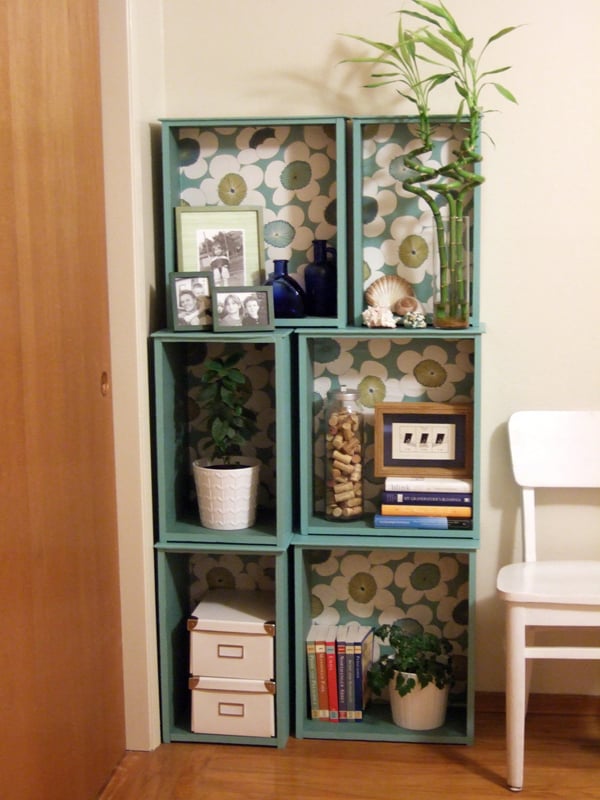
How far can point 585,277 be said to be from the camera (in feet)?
9.48

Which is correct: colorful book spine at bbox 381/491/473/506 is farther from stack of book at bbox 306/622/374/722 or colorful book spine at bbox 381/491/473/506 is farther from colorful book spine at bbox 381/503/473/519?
stack of book at bbox 306/622/374/722

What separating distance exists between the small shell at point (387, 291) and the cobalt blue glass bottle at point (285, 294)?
0.20 m

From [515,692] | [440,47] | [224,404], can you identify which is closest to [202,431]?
[224,404]

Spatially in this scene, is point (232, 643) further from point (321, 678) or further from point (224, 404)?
point (224, 404)

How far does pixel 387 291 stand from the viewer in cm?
288

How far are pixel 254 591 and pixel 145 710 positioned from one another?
0.50 meters

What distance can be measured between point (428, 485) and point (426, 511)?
0.23 ft

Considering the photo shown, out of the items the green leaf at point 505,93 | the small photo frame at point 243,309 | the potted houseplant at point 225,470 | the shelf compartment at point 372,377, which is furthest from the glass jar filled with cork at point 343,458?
the green leaf at point 505,93

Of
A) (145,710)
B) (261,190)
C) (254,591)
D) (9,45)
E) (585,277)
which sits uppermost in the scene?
(9,45)

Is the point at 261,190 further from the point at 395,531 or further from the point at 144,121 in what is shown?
the point at 395,531

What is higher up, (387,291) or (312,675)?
(387,291)

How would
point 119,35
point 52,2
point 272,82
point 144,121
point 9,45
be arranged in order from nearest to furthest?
point 9,45 → point 52,2 → point 119,35 → point 144,121 → point 272,82

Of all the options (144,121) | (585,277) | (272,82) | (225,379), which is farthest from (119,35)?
(585,277)

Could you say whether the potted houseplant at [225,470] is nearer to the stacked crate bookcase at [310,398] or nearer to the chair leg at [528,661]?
the stacked crate bookcase at [310,398]
